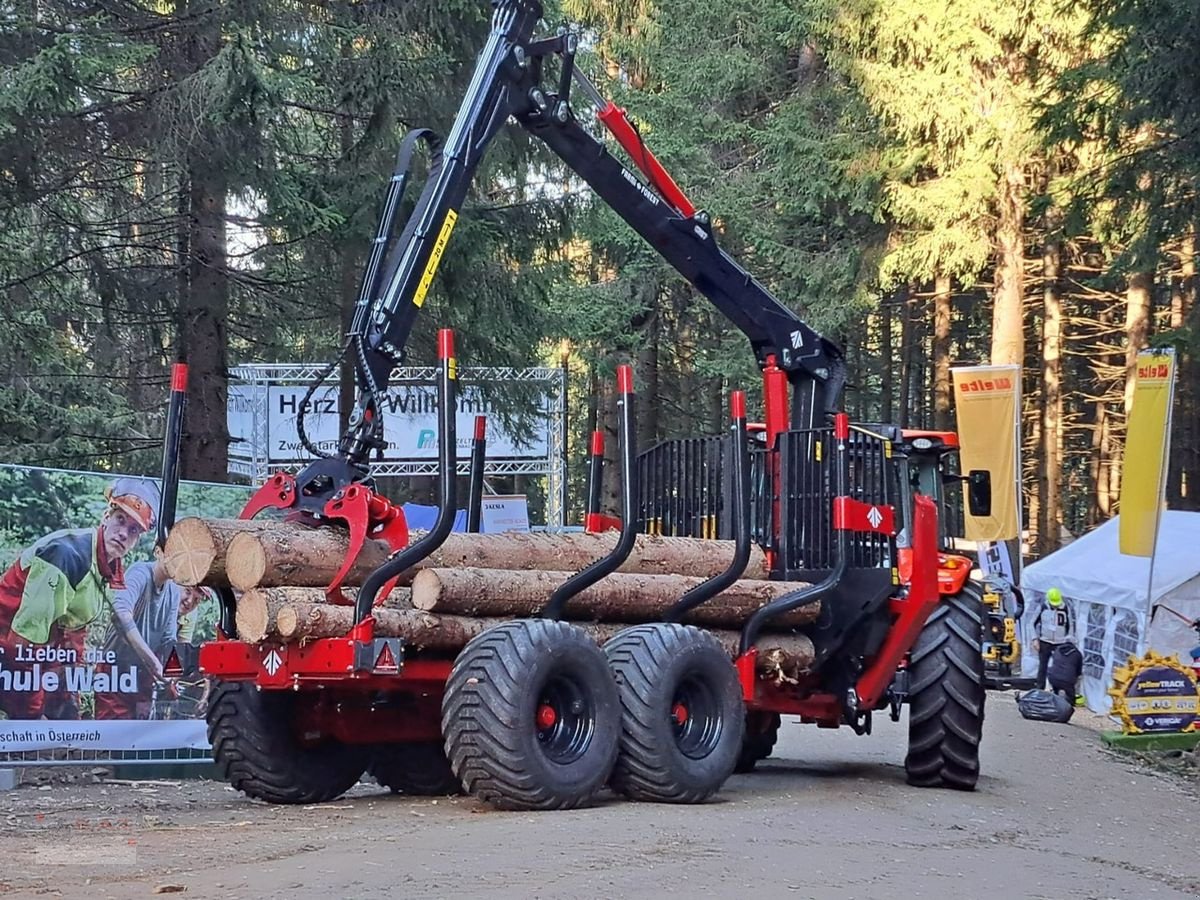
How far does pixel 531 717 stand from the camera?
340 inches

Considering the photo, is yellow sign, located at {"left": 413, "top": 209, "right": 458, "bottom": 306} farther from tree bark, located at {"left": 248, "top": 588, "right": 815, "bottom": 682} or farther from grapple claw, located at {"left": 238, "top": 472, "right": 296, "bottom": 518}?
tree bark, located at {"left": 248, "top": 588, "right": 815, "bottom": 682}

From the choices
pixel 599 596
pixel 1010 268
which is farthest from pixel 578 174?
pixel 1010 268

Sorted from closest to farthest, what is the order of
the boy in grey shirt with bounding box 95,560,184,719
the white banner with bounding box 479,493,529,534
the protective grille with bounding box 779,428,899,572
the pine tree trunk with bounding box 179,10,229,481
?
the boy in grey shirt with bounding box 95,560,184,719
the protective grille with bounding box 779,428,899,572
the pine tree trunk with bounding box 179,10,229,481
the white banner with bounding box 479,493,529,534

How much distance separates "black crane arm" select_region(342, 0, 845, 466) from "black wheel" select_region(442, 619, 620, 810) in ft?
5.14

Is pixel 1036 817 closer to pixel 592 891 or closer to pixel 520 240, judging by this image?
pixel 592 891

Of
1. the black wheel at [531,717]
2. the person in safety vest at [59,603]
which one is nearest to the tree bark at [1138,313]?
the person in safety vest at [59,603]

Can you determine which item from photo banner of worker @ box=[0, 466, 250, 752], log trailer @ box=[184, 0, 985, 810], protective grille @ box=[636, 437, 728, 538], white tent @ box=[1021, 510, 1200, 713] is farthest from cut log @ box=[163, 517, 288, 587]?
white tent @ box=[1021, 510, 1200, 713]

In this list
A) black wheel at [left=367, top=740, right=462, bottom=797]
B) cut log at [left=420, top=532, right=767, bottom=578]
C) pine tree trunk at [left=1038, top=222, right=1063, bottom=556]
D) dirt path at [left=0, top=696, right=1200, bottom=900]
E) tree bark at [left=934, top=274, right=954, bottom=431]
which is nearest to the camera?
dirt path at [left=0, top=696, right=1200, bottom=900]

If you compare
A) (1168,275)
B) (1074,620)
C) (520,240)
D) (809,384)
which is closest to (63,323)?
(520,240)

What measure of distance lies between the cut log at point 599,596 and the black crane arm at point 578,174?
1.00m

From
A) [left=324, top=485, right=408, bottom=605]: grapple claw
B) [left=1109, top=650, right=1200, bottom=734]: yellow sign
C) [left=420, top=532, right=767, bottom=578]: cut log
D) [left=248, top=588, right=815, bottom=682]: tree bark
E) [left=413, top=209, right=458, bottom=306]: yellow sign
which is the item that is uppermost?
[left=413, top=209, right=458, bottom=306]: yellow sign

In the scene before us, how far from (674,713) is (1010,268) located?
18.6m

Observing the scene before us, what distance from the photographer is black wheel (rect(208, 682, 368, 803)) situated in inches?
384

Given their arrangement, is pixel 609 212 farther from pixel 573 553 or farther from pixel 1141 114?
pixel 573 553
